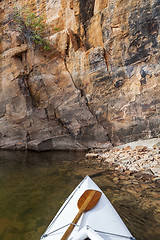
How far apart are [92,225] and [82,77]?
1013cm

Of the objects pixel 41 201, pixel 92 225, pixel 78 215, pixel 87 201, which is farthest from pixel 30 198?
pixel 92 225

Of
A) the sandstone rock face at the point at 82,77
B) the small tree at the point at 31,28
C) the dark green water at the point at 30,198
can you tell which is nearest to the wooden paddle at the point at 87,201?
the dark green water at the point at 30,198

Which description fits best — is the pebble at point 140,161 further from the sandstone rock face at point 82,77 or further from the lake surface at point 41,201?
the sandstone rock face at point 82,77

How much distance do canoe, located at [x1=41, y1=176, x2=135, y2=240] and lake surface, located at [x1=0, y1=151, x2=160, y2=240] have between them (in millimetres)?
543

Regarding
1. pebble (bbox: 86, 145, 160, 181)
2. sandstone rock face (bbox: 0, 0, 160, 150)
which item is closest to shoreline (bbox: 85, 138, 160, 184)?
pebble (bbox: 86, 145, 160, 181)

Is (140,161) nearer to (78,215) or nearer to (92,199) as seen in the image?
(92,199)

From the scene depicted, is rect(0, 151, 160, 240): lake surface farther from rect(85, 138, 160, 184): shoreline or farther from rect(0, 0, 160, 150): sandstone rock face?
rect(0, 0, 160, 150): sandstone rock face

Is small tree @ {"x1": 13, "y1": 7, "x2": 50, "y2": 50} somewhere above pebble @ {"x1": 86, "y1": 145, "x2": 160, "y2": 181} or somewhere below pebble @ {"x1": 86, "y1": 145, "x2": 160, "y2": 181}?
above

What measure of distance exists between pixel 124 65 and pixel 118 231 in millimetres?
9041

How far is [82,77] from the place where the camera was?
11352 millimetres

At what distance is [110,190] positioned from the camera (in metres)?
4.51

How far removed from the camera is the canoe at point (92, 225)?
210 cm

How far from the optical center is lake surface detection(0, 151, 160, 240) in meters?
3.00

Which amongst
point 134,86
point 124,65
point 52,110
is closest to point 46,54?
point 52,110
